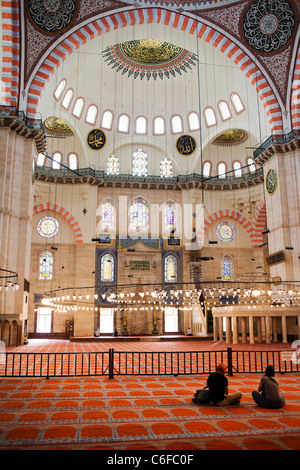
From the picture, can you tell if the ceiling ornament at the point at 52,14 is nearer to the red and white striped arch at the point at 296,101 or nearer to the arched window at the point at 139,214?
the red and white striped arch at the point at 296,101

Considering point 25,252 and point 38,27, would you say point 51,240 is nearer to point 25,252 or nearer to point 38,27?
point 25,252

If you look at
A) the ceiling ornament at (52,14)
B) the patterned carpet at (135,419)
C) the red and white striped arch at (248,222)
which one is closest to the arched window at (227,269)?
the red and white striped arch at (248,222)

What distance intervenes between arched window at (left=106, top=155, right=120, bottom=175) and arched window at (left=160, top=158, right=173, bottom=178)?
261 centimetres

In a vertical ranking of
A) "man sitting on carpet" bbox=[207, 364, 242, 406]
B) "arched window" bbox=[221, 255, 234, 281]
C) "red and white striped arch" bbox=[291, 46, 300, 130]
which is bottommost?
"man sitting on carpet" bbox=[207, 364, 242, 406]

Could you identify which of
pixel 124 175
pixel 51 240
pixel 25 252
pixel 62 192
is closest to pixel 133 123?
pixel 124 175

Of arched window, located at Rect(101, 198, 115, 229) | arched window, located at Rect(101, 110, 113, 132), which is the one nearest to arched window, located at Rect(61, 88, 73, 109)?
arched window, located at Rect(101, 110, 113, 132)

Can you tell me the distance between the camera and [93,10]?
48.6 ft

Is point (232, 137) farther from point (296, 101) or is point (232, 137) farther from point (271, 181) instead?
point (271, 181)

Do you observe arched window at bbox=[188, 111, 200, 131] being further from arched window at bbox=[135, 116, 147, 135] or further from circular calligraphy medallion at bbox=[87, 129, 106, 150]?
circular calligraphy medallion at bbox=[87, 129, 106, 150]

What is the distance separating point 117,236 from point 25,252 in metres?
8.34

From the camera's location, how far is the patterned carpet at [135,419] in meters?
3.60

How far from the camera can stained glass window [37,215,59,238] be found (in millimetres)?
21594

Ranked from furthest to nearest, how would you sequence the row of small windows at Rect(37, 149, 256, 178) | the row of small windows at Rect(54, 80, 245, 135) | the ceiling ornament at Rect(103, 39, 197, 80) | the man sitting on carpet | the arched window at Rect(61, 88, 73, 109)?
1. the row of small windows at Rect(37, 149, 256, 178)
2. the row of small windows at Rect(54, 80, 245, 135)
3. the arched window at Rect(61, 88, 73, 109)
4. the ceiling ornament at Rect(103, 39, 197, 80)
5. the man sitting on carpet

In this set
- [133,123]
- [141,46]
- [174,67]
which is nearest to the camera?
[141,46]
